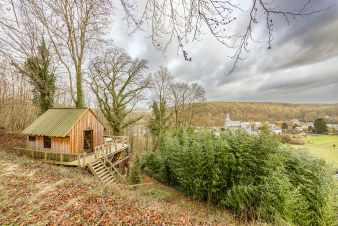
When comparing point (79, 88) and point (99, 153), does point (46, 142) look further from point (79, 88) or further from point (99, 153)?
point (79, 88)

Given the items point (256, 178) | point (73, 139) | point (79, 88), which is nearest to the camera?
point (256, 178)

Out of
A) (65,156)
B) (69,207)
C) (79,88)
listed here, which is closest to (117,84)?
(79,88)

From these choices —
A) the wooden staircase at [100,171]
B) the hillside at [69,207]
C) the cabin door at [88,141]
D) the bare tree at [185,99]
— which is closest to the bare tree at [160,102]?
the bare tree at [185,99]

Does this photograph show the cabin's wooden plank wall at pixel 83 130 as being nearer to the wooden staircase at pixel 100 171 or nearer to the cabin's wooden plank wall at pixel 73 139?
the cabin's wooden plank wall at pixel 73 139

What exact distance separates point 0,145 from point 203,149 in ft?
46.2

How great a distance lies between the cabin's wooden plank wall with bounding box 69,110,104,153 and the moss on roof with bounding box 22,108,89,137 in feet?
1.13

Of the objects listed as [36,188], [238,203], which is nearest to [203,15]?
[36,188]

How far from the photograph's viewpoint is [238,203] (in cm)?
669

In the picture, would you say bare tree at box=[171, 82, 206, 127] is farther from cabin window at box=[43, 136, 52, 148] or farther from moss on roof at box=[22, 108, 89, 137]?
cabin window at box=[43, 136, 52, 148]

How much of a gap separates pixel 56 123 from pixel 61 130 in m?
1.00

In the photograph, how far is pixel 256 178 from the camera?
6.71 metres

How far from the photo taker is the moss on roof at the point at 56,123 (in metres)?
9.70

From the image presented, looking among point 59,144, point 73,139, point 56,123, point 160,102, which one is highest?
point 160,102

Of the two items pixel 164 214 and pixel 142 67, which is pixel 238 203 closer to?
pixel 164 214
